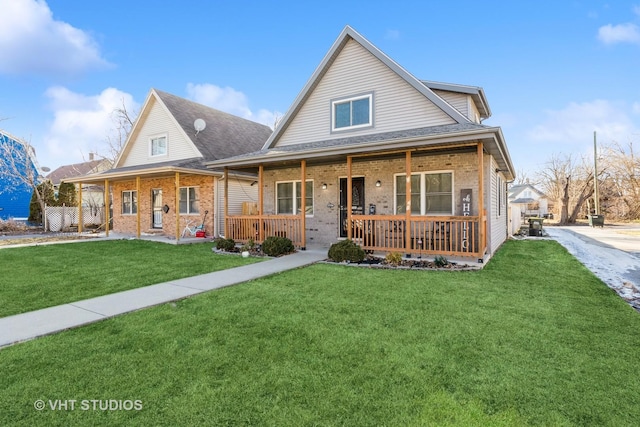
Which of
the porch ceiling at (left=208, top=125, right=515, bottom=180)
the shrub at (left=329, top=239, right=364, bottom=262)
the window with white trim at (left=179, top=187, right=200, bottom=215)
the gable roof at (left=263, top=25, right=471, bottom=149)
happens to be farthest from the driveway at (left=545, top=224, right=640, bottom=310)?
the window with white trim at (left=179, top=187, right=200, bottom=215)

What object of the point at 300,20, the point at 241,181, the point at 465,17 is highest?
the point at 300,20

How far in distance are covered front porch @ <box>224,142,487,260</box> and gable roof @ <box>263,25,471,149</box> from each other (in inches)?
54.5

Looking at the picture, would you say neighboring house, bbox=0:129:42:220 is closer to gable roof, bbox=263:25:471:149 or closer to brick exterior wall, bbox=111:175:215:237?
brick exterior wall, bbox=111:175:215:237

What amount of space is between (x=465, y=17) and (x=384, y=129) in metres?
7.46

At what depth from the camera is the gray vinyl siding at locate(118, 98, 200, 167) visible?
16.1m

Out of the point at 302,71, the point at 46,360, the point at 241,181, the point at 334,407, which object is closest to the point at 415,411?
the point at 334,407

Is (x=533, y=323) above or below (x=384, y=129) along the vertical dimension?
below

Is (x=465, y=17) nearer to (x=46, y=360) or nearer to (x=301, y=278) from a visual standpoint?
(x=301, y=278)

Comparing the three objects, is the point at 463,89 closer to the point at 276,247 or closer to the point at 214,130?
the point at 276,247

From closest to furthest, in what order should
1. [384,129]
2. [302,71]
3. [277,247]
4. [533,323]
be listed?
[533,323] < [277,247] < [384,129] < [302,71]

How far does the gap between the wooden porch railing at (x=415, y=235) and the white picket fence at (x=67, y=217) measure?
18013mm

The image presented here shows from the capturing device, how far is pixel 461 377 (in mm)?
2830

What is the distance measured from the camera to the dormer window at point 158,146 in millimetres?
16906

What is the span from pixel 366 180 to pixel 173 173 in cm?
878
